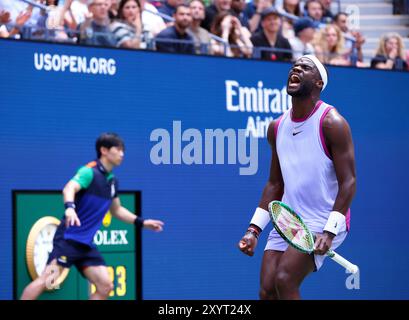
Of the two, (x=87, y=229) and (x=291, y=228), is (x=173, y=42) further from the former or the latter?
(x=291, y=228)

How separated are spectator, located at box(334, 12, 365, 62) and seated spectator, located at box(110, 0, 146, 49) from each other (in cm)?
332

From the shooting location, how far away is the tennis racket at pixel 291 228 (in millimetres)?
7207

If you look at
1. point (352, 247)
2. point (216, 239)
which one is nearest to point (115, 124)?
point (216, 239)

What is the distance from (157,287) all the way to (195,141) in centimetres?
160

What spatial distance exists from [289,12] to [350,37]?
2.87 ft

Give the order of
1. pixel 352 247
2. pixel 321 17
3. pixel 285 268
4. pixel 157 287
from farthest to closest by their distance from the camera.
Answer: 1. pixel 321 17
2. pixel 352 247
3. pixel 157 287
4. pixel 285 268

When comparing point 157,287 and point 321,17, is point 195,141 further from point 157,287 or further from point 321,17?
point 321,17

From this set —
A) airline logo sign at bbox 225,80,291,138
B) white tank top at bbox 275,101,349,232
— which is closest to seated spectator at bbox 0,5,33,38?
airline logo sign at bbox 225,80,291,138

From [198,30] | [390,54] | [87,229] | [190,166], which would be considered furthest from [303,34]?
[87,229]

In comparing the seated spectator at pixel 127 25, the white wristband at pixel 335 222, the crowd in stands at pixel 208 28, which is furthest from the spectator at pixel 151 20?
the white wristband at pixel 335 222

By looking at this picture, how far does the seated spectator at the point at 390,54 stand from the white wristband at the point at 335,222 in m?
6.76

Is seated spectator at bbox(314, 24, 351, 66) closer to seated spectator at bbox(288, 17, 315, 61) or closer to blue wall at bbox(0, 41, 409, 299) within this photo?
seated spectator at bbox(288, 17, 315, 61)

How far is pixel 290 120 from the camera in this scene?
7766 millimetres

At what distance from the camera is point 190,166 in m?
11.6
